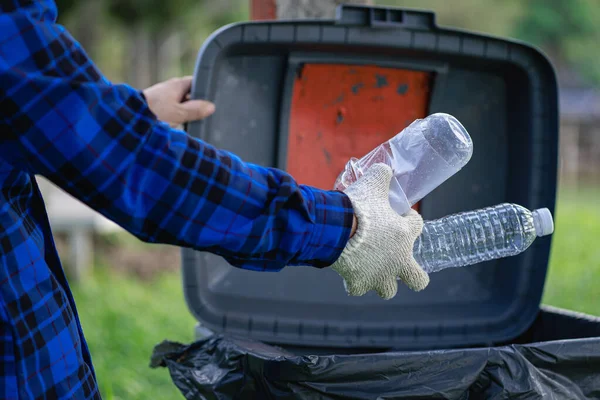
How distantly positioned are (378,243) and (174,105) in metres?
0.92

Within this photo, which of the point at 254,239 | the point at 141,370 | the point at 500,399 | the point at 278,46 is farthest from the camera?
the point at 141,370

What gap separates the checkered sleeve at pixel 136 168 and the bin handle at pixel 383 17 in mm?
996

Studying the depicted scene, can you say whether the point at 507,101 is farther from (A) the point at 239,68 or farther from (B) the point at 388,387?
(B) the point at 388,387

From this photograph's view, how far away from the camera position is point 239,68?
88.9 inches

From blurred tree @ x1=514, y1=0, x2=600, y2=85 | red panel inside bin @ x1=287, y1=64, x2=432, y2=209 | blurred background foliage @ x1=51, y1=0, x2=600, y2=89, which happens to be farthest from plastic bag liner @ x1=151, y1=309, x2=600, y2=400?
blurred tree @ x1=514, y1=0, x2=600, y2=85

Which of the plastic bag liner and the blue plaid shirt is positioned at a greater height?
the blue plaid shirt

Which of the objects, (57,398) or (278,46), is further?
(278,46)

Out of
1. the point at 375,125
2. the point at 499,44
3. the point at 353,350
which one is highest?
the point at 499,44

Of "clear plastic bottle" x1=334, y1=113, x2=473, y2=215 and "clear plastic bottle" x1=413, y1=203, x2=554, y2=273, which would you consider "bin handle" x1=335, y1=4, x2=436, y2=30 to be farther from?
"clear plastic bottle" x1=413, y1=203, x2=554, y2=273

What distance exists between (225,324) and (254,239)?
1.06 m

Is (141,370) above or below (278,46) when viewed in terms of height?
below

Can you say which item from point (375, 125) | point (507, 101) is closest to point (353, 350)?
point (375, 125)

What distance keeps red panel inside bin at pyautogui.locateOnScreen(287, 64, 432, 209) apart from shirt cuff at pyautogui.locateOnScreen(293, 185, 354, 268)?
104 cm

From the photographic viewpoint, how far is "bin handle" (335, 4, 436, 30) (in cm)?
218
